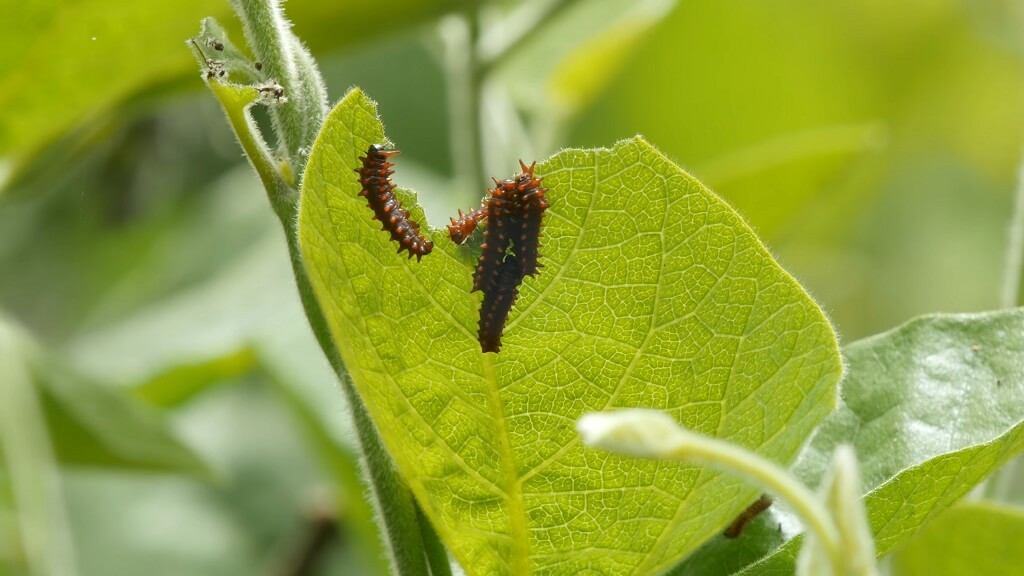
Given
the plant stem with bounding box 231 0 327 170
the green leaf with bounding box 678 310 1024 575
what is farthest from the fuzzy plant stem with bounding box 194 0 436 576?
the green leaf with bounding box 678 310 1024 575

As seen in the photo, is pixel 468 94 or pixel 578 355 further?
pixel 468 94

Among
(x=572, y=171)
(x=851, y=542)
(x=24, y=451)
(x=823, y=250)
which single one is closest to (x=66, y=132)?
(x=24, y=451)

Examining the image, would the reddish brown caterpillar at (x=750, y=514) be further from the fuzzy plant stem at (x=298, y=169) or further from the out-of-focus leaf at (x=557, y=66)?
the out-of-focus leaf at (x=557, y=66)

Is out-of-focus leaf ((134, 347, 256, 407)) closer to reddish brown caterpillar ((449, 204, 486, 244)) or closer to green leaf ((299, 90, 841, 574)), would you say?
reddish brown caterpillar ((449, 204, 486, 244))

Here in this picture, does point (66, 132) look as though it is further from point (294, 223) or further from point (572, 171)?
point (572, 171)

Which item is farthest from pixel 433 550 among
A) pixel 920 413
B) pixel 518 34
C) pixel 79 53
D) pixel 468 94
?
pixel 518 34

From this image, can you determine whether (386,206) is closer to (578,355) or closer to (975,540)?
(578,355)

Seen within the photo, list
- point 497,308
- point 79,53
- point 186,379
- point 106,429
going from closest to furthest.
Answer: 1. point 497,308
2. point 79,53
3. point 106,429
4. point 186,379
